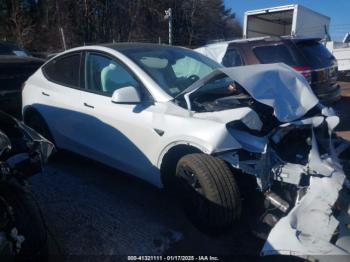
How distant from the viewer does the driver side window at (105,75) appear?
11.5 ft

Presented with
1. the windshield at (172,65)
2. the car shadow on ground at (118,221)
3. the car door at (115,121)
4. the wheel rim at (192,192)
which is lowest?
the car shadow on ground at (118,221)

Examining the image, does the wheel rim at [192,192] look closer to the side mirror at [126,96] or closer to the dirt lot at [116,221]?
the dirt lot at [116,221]

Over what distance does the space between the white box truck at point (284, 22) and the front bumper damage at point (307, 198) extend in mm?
9430

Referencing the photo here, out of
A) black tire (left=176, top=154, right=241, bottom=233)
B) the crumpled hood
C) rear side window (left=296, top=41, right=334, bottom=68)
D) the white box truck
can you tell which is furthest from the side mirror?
the white box truck

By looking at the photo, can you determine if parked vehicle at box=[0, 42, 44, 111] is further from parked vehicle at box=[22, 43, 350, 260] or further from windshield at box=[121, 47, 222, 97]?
windshield at box=[121, 47, 222, 97]

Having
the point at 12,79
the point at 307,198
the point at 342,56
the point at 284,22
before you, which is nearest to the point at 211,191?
the point at 307,198

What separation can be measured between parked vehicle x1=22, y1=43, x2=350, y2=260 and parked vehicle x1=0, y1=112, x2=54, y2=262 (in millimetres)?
931

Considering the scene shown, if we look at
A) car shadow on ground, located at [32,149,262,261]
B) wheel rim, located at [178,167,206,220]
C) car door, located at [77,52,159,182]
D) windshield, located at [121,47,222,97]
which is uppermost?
windshield, located at [121,47,222,97]

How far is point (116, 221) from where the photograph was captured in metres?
3.27

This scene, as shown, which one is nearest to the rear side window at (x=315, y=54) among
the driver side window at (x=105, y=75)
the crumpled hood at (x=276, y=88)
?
the crumpled hood at (x=276, y=88)

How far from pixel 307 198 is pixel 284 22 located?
590 inches

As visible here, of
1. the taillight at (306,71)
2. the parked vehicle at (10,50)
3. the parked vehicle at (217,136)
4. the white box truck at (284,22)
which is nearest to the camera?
the parked vehicle at (217,136)

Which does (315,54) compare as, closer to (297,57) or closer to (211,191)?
(297,57)

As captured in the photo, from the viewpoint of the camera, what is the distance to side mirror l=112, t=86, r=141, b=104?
3129 millimetres
